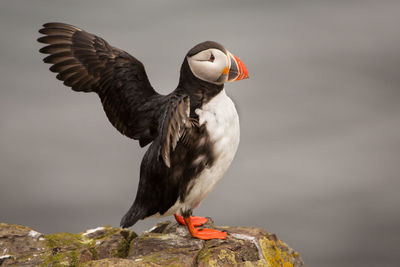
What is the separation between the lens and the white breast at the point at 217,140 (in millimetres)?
4762

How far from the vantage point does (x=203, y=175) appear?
15.9 ft

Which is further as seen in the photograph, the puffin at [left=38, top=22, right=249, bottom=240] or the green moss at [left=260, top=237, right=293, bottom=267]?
the green moss at [left=260, top=237, right=293, bottom=267]

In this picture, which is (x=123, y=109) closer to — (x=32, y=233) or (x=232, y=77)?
(x=232, y=77)

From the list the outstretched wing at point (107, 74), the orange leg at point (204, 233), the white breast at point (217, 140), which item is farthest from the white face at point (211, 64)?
the orange leg at point (204, 233)

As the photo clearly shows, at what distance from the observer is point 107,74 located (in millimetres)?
5355

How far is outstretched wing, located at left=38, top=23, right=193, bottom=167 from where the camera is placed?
527cm

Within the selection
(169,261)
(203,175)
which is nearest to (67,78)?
(203,175)

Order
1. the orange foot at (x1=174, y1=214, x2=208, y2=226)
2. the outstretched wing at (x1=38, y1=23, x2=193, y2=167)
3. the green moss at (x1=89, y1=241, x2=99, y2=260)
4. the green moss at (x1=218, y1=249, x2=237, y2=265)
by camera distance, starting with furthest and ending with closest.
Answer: the orange foot at (x1=174, y1=214, x2=208, y2=226) → the outstretched wing at (x1=38, y1=23, x2=193, y2=167) → the green moss at (x1=89, y1=241, x2=99, y2=260) → the green moss at (x1=218, y1=249, x2=237, y2=265)

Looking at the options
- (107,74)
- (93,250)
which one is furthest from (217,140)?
(93,250)

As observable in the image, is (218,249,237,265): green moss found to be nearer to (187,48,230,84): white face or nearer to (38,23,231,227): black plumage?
(38,23,231,227): black plumage

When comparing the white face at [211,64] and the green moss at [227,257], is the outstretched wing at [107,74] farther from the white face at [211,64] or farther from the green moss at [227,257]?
the green moss at [227,257]

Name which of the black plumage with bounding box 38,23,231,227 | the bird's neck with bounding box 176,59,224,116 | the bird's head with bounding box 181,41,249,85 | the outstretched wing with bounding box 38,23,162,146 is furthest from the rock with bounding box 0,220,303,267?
the bird's head with bounding box 181,41,249,85

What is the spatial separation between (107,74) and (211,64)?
3.78 ft

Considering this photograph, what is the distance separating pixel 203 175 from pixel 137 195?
2.27 ft
